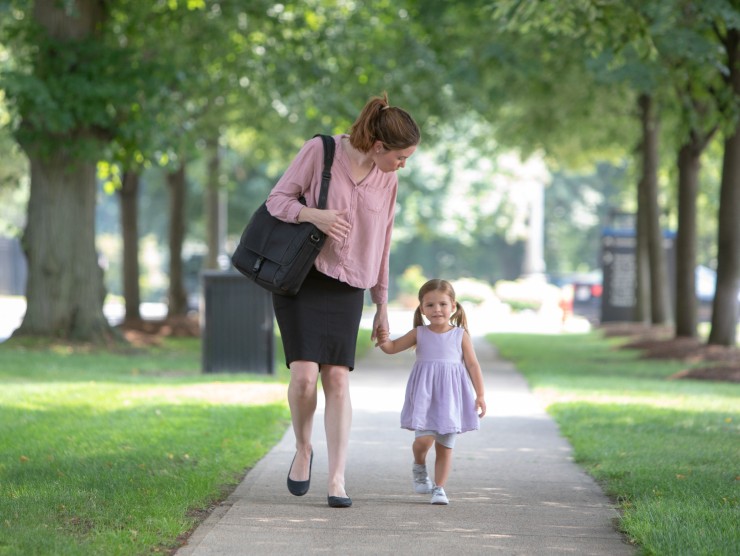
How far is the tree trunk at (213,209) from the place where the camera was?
91.3 ft

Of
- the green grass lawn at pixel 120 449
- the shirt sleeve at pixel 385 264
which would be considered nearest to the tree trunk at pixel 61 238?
the green grass lawn at pixel 120 449

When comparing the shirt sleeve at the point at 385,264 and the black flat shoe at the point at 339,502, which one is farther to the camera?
the shirt sleeve at the point at 385,264

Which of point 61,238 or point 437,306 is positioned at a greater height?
point 61,238

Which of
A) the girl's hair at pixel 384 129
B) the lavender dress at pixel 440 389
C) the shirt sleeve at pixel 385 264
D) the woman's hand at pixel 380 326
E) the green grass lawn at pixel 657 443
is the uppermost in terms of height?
the girl's hair at pixel 384 129

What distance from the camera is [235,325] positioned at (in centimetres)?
Result: 1348

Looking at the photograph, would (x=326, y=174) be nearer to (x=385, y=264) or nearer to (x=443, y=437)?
(x=385, y=264)

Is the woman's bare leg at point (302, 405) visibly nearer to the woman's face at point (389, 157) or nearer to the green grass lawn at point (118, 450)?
the green grass lawn at point (118, 450)

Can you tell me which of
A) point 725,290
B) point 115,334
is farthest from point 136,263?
point 725,290

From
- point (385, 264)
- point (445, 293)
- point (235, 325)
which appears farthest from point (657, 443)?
point (235, 325)

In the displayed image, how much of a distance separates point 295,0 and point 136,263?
7.57m

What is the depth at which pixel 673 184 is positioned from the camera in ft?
96.0

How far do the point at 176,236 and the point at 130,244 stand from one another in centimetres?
250

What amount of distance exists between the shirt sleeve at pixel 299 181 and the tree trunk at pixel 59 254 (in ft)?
38.6

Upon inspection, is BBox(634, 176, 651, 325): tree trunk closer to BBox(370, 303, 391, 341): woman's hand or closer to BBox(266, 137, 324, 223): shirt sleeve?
BBox(370, 303, 391, 341): woman's hand
